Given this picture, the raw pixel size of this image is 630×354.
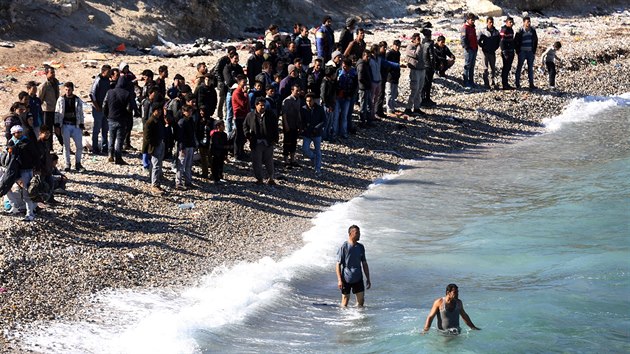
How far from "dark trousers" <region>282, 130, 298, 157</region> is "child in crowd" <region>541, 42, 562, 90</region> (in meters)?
11.9

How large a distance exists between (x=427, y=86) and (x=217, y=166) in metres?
9.47

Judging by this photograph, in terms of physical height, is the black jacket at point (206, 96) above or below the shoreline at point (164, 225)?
above

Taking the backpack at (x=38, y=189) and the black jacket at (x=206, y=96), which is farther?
the black jacket at (x=206, y=96)

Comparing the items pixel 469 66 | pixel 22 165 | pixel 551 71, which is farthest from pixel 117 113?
pixel 551 71

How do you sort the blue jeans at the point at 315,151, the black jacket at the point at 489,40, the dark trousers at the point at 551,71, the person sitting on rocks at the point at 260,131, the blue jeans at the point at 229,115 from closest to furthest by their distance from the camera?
1. the person sitting on rocks at the point at 260,131
2. the blue jeans at the point at 229,115
3. the blue jeans at the point at 315,151
4. the black jacket at the point at 489,40
5. the dark trousers at the point at 551,71

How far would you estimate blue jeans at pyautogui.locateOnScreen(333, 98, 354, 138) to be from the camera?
75.8 feet

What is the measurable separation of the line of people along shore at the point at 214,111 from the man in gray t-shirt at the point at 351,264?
5.12m

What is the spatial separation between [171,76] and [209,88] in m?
6.68

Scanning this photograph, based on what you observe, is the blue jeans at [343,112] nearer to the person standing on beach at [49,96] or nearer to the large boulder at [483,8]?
the person standing on beach at [49,96]

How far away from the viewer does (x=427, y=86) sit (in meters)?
27.5

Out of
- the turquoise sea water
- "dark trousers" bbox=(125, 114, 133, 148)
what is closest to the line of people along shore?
"dark trousers" bbox=(125, 114, 133, 148)

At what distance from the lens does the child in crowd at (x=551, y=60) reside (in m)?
30.2

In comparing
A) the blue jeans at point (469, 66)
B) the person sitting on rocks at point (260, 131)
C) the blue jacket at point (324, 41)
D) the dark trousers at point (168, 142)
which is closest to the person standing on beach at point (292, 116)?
the person sitting on rocks at point (260, 131)

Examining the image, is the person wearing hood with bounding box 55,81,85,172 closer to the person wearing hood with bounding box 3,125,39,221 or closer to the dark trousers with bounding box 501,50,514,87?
the person wearing hood with bounding box 3,125,39,221
